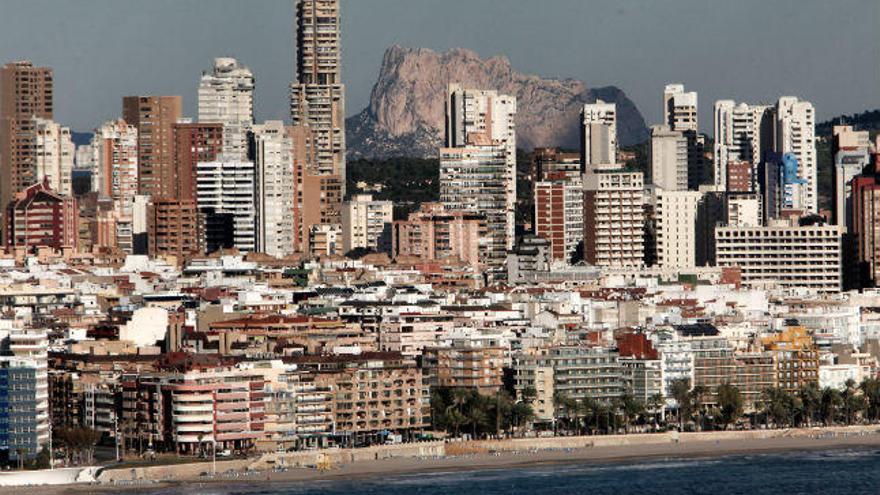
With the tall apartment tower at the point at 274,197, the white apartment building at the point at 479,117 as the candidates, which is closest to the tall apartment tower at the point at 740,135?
the white apartment building at the point at 479,117

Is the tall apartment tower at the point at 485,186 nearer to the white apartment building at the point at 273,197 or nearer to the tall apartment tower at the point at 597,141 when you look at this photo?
the white apartment building at the point at 273,197

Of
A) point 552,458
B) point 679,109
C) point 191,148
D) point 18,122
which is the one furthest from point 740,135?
point 552,458

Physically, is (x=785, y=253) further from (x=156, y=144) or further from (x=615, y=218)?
(x=156, y=144)

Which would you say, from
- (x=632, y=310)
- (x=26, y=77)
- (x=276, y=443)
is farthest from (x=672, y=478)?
(x=26, y=77)

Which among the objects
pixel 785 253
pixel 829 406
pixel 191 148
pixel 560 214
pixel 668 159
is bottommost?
pixel 829 406

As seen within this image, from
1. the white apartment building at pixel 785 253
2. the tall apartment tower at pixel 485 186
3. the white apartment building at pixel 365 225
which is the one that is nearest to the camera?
the white apartment building at pixel 785 253

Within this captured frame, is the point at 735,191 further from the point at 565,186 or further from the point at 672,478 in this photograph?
the point at 672,478
